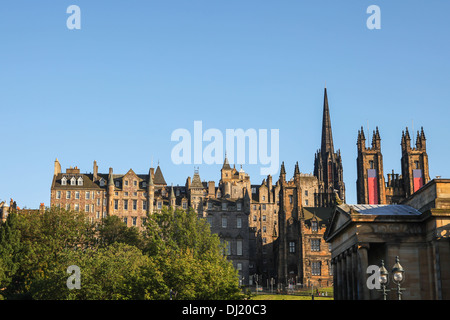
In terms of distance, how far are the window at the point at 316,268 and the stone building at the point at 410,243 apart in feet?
303

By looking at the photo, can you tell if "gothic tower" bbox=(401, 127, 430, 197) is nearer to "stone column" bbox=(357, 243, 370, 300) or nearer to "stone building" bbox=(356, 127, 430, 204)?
"stone building" bbox=(356, 127, 430, 204)

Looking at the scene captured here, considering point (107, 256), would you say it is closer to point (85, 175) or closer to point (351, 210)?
point (351, 210)

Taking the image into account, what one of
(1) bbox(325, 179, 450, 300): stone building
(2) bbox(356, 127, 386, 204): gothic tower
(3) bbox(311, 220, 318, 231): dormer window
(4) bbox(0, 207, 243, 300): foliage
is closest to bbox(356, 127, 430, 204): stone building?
(2) bbox(356, 127, 386, 204): gothic tower

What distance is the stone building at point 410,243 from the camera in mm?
71312

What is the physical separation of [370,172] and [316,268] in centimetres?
2739

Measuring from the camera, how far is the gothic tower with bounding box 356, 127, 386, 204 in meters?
173

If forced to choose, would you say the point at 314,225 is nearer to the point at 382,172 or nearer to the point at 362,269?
the point at 382,172

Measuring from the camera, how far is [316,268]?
17125 centimetres

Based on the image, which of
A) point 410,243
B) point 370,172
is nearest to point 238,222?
point 370,172

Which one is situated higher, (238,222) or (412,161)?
(412,161)

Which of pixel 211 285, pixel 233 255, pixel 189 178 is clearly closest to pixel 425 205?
pixel 211 285

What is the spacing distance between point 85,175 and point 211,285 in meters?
106

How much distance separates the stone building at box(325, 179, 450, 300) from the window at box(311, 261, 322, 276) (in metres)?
92.2

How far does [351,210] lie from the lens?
77125 mm
